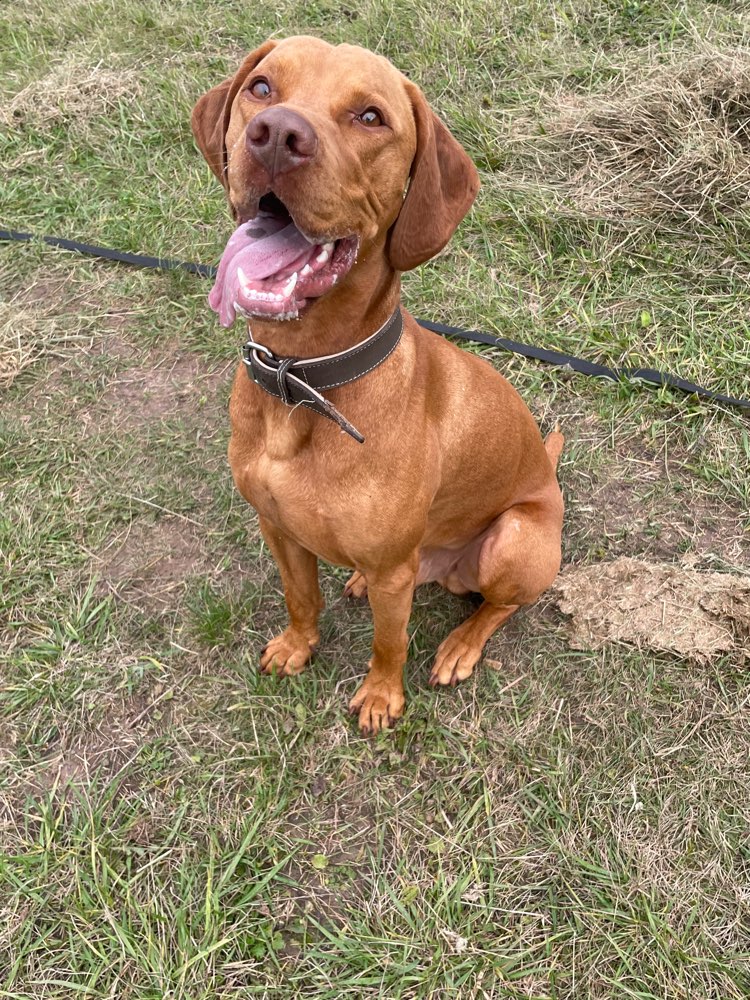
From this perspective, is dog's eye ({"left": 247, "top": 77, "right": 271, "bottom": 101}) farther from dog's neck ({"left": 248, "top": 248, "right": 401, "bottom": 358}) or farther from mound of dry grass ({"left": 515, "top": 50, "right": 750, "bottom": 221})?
mound of dry grass ({"left": 515, "top": 50, "right": 750, "bottom": 221})

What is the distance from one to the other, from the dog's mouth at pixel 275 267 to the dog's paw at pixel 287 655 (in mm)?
1690

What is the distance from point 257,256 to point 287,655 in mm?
1914

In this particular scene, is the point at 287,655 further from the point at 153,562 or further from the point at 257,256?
the point at 257,256

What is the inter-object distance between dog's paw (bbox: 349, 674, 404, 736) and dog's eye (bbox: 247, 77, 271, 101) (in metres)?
2.21

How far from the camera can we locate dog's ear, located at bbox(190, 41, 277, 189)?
89.0 inches

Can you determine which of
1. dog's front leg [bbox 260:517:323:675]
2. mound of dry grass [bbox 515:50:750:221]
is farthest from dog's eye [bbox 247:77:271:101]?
mound of dry grass [bbox 515:50:750:221]

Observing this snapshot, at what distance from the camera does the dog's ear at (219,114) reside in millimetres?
2262

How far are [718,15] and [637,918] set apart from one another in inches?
243

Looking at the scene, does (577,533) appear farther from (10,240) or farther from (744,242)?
(10,240)

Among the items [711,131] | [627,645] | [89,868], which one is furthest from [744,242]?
[89,868]

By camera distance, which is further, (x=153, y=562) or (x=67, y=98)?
(x=67, y=98)

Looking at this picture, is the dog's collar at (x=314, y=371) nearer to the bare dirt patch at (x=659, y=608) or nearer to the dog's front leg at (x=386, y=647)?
the dog's front leg at (x=386, y=647)

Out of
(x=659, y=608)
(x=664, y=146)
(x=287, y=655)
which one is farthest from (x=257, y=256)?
(x=664, y=146)

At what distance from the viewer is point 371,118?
2051 millimetres
